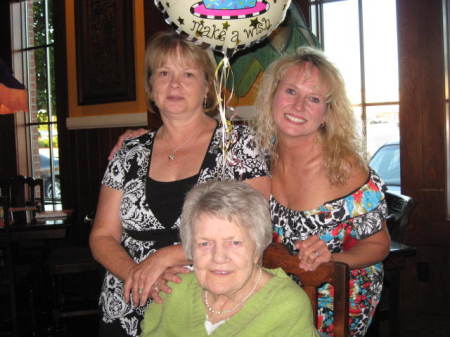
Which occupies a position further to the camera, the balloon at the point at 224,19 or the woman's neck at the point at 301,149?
the woman's neck at the point at 301,149

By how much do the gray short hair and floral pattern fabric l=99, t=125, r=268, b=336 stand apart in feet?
0.68

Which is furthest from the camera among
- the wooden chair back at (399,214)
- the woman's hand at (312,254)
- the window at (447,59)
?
the window at (447,59)

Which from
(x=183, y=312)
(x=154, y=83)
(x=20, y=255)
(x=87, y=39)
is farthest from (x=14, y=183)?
(x=183, y=312)

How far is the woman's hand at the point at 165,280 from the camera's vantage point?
1445 mm

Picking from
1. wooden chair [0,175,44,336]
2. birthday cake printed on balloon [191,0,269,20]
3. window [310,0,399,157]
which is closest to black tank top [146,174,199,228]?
birthday cake printed on balloon [191,0,269,20]

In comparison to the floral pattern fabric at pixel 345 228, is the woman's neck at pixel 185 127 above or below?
above

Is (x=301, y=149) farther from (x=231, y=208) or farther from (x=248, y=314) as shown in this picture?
(x=248, y=314)

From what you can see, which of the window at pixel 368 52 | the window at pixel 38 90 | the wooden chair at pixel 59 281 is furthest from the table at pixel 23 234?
the window at pixel 368 52

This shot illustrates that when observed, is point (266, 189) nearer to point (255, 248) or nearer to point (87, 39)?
point (255, 248)

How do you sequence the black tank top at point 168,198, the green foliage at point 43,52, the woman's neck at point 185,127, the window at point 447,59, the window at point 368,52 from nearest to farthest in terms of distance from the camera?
1. the black tank top at point 168,198
2. the woman's neck at point 185,127
3. the window at point 447,59
4. the window at point 368,52
5. the green foliage at point 43,52

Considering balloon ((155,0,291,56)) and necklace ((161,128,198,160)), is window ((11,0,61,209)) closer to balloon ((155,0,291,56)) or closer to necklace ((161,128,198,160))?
necklace ((161,128,198,160))

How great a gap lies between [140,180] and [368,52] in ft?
8.18

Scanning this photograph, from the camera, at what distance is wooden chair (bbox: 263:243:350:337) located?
1376 mm

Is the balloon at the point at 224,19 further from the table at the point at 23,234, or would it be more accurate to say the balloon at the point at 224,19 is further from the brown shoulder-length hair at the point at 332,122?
the table at the point at 23,234
